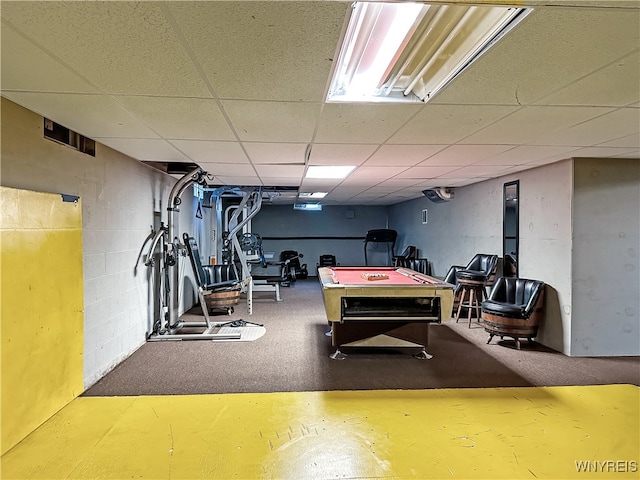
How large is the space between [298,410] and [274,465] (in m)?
0.65

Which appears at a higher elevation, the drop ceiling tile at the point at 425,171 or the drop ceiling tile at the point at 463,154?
the drop ceiling tile at the point at 425,171

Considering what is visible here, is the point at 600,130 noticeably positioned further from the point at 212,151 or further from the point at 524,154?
the point at 212,151

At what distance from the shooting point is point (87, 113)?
2475 millimetres

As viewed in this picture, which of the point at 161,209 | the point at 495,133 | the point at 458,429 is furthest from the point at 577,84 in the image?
the point at 161,209

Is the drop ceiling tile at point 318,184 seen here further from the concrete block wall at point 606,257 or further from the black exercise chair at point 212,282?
the concrete block wall at point 606,257

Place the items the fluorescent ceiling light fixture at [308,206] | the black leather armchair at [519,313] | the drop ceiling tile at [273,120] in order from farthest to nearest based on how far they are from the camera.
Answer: the fluorescent ceiling light fixture at [308,206], the black leather armchair at [519,313], the drop ceiling tile at [273,120]

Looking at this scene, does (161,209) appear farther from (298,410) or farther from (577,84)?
(577,84)

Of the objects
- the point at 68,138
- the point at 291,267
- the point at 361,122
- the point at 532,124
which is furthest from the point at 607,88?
the point at 291,267

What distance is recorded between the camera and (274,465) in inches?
83.0

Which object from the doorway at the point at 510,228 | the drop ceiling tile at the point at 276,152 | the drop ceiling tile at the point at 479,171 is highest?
the drop ceiling tile at the point at 479,171

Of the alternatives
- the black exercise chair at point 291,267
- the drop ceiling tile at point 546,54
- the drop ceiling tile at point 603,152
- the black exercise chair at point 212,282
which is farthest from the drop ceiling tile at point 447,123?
the black exercise chair at point 291,267

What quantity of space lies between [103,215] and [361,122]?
102 inches

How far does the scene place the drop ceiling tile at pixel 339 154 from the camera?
11.4ft

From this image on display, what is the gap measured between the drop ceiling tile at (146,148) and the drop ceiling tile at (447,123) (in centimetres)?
217
